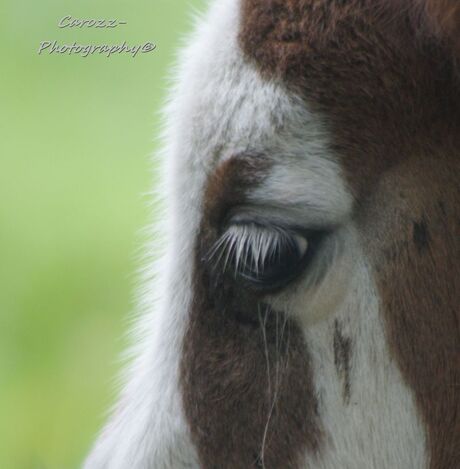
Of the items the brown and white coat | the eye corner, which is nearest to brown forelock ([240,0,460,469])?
the brown and white coat

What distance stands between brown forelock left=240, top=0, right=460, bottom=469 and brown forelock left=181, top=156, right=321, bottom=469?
16cm

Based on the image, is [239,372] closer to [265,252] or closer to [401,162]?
[265,252]

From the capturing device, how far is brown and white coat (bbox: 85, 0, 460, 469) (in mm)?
2088

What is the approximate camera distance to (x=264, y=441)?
85.2 inches

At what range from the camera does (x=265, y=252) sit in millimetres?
2113

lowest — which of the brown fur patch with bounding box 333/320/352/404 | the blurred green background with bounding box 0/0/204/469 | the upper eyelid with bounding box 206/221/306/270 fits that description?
the brown fur patch with bounding box 333/320/352/404

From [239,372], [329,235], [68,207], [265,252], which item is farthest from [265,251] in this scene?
[68,207]

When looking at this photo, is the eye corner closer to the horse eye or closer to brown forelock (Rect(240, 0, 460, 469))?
the horse eye

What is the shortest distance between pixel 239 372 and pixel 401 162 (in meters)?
0.45

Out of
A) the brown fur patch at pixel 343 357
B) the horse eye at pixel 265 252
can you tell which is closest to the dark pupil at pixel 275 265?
the horse eye at pixel 265 252

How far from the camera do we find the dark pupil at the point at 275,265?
2111mm

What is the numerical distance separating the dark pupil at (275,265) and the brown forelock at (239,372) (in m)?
0.04

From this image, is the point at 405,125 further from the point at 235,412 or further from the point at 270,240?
the point at 235,412

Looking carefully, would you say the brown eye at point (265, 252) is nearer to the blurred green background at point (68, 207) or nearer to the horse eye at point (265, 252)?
the horse eye at point (265, 252)
